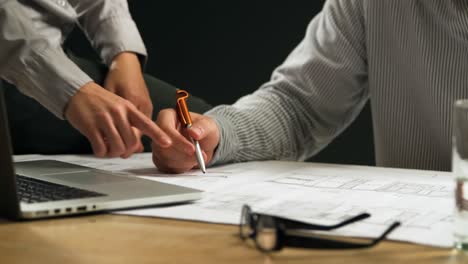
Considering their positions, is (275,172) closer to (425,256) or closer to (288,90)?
(288,90)

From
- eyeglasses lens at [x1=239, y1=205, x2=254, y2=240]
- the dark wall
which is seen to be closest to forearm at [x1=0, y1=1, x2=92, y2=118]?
eyeglasses lens at [x1=239, y1=205, x2=254, y2=240]

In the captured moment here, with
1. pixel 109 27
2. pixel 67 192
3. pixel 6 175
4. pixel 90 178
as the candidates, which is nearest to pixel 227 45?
pixel 109 27

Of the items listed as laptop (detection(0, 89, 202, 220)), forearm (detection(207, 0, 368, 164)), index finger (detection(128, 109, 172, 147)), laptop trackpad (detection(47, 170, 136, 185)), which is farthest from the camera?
forearm (detection(207, 0, 368, 164))

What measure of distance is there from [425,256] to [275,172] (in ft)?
1.66

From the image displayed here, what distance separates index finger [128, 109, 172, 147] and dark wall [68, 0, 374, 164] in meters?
1.48

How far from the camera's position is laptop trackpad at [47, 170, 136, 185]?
0.99 metres

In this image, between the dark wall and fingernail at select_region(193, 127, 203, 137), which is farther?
the dark wall

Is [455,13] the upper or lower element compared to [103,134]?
upper

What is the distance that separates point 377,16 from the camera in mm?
1462

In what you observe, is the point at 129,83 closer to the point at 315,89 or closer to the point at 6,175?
the point at 315,89

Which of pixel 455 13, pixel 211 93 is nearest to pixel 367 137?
A: pixel 211 93

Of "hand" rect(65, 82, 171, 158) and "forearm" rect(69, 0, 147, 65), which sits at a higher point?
"forearm" rect(69, 0, 147, 65)

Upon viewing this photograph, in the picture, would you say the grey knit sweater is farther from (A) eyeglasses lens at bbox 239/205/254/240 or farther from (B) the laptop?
(A) eyeglasses lens at bbox 239/205/254/240

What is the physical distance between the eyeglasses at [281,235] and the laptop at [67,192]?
0.20 meters
